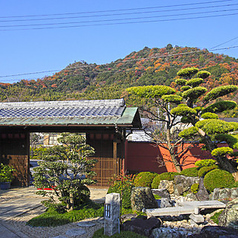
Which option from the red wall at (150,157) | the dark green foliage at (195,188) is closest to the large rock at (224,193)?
the dark green foliage at (195,188)

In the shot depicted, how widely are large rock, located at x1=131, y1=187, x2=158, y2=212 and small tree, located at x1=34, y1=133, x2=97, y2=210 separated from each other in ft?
4.52

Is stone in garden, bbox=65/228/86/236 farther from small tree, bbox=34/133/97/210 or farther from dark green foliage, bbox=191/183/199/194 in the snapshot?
dark green foliage, bbox=191/183/199/194

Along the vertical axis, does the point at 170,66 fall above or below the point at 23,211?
above

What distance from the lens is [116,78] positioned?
151 ft

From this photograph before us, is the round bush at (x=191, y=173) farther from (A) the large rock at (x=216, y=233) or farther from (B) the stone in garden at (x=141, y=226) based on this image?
(A) the large rock at (x=216, y=233)

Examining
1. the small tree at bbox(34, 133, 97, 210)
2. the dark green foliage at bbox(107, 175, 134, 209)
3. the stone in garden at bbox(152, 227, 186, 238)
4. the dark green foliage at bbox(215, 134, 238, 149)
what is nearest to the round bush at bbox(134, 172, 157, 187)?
the dark green foliage at bbox(107, 175, 134, 209)

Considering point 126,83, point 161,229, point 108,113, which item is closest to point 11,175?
point 108,113

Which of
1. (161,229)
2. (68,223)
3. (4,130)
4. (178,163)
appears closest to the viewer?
(161,229)

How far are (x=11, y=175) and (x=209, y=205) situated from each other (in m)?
7.99

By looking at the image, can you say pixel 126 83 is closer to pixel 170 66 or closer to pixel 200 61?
pixel 170 66

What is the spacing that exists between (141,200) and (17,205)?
3.93m

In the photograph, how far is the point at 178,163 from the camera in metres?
12.4

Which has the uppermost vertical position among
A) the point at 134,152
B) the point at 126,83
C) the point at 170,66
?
the point at 170,66

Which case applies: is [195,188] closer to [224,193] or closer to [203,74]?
[224,193]
